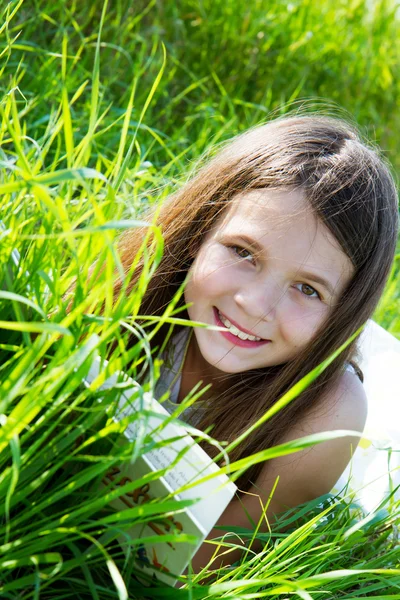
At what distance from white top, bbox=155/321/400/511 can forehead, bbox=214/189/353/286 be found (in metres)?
0.35

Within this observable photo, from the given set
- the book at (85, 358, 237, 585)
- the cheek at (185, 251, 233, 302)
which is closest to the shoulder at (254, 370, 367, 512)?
the cheek at (185, 251, 233, 302)

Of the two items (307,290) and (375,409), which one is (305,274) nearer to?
(307,290)

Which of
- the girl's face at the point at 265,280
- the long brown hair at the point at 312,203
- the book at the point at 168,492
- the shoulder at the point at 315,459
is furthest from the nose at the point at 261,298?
the book at the point at 168,492

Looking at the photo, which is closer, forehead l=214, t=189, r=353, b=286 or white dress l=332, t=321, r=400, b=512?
forehead l=214, t=189, r=353, b=286

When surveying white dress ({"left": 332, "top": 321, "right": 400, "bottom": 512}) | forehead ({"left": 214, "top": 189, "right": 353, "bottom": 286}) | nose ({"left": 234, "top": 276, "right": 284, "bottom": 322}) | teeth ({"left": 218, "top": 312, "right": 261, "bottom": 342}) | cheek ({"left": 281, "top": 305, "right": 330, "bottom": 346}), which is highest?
forehead ({"left": 214, "top": 189, "right": 353, "bottom": 286})

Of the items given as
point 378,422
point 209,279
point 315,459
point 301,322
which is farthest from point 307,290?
point 378,422

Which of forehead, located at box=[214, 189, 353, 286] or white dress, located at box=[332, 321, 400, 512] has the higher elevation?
forehead, located at box=[214, 189, 353, 286]

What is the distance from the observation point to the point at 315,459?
1.57 meters

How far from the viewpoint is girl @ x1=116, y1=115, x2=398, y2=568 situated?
1.41 metres

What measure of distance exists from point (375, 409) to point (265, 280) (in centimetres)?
80

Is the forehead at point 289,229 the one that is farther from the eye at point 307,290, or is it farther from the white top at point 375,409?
the white top at point 375,409

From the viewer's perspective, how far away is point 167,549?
94cm

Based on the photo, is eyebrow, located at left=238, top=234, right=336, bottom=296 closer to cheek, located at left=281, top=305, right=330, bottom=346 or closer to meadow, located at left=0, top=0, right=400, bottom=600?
cheek, located at left=281, top=305, right=330, bottom=346

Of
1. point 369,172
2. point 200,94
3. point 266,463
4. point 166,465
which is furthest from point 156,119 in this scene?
point 166,465
